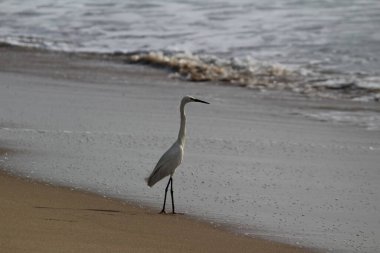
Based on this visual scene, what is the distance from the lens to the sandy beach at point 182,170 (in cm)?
604

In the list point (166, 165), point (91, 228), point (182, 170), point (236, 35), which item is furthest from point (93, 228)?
point (236, 35)

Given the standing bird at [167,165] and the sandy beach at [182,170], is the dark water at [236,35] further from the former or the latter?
the standing bird at [167,165]

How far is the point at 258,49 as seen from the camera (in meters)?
16.6

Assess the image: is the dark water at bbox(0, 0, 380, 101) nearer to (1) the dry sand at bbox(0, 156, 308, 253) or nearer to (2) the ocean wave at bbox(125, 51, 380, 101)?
(2) the ocean wave at bbox(125, 51, 380, 101)

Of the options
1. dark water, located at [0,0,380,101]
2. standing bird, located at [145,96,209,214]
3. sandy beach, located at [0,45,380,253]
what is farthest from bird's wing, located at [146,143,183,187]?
dark water, located at [0,0,380,101]

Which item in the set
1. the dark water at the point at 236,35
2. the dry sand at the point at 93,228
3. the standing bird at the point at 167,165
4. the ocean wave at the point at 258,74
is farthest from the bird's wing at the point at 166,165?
the dark water at the point at 236,35

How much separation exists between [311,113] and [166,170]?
4503 millimetres

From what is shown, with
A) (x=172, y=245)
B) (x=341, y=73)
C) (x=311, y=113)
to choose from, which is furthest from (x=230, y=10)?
(x=172, y=245)

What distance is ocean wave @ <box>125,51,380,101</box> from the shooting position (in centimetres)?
1317

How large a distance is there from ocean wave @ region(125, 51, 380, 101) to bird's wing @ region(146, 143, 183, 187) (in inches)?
226

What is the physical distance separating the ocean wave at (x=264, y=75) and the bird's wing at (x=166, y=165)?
5.73 m

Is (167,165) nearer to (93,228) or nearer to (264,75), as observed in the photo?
(93,228)

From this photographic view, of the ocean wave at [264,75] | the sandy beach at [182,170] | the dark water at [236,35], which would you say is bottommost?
the sandy beach at [182,170]

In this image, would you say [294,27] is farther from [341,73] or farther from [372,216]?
[372,216]
